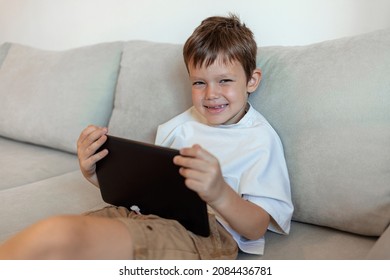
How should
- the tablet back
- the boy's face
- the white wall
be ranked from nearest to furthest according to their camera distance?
the tablet back
the boy's face
the white wall

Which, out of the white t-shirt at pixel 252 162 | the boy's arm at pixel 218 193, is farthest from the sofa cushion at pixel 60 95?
the boy's arm at pixel 218 193

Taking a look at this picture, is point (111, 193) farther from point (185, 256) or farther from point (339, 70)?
point (339, 70)

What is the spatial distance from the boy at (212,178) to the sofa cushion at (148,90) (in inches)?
5.5

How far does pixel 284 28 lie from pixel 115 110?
0.71 meters

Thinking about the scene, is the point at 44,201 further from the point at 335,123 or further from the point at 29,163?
the point at 335,123

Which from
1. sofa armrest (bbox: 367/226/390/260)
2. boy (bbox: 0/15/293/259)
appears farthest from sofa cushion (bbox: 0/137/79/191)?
sofa armrest (bbox: 367/226/390/260)

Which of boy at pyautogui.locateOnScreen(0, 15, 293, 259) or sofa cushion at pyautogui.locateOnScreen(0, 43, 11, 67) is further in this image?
sofa cushion at pyautogui.locateOnScreen(0, 43, 11, 67)

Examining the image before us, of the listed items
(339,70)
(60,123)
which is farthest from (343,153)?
(60,123)

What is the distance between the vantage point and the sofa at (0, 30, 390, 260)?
1.08 meters

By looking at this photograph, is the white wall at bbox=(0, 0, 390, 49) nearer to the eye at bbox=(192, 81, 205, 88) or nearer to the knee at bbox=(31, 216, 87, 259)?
the eye at bbox=(192, 81, 205, 88)

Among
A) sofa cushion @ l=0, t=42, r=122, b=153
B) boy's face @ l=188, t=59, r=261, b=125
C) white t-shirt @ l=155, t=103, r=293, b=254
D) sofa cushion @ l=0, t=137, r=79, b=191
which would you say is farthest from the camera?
sofa cushion @ l=0, t=42, r=122, b=153

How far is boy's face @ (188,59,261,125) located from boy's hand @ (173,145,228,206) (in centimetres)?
34

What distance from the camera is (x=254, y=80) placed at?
1272 mm
